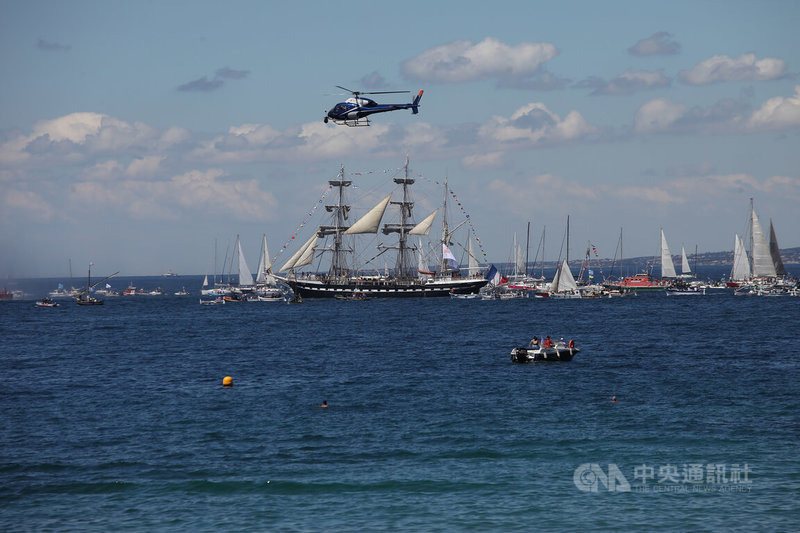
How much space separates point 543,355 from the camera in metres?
64.1

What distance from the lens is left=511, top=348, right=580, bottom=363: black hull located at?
210ft

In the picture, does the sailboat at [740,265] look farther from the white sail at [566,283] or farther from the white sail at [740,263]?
the white sail at [566,283]

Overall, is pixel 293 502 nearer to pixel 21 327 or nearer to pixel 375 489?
pixel 375 489

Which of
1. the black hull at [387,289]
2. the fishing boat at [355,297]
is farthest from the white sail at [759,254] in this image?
the fishing boat at [355,297]

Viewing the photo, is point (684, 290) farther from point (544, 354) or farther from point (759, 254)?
point (544, 354)

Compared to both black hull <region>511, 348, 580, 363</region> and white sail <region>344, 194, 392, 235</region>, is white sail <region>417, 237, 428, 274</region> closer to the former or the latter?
white sail <region>344, 194, 392, 235</region>

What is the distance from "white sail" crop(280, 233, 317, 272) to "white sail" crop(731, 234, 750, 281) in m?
96.5

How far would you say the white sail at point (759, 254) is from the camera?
169000 mm

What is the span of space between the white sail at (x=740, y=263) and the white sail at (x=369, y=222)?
8132cm

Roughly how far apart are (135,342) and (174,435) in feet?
184

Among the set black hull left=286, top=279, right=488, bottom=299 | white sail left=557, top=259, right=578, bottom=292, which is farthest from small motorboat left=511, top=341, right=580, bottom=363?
black hull left=286, top=279, right=488, bottom=299

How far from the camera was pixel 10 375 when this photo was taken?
212 feet

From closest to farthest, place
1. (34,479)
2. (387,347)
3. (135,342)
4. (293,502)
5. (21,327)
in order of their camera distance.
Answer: (293,502) → (34,479) → (387,347) → (135,342) → (21,327)

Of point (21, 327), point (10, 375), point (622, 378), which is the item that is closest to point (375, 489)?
point (622, 378)
